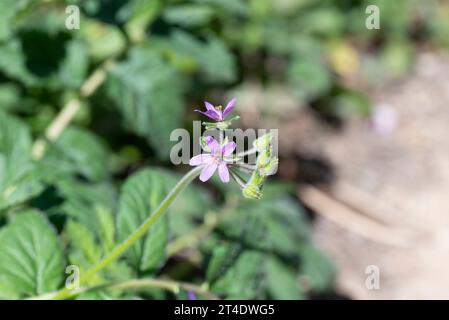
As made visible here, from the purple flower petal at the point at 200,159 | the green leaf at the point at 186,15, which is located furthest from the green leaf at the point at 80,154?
the purple flower petal at the point at 200,159

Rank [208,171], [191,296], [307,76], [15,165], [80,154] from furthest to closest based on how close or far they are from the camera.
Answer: [307,76] → [80,154] → [15,165] → [191,296] → [208,171]

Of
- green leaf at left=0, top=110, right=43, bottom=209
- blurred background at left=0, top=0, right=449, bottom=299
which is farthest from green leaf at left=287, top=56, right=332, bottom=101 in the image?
green leaf at left=0, top=110, right=43, bottom=209

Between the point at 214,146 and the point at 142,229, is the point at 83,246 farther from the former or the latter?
the point at 214,146

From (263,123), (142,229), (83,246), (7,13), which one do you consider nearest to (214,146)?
(142,229)

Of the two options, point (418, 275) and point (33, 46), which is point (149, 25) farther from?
point (418, 275)

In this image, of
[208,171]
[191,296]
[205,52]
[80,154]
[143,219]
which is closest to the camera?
[208,171]

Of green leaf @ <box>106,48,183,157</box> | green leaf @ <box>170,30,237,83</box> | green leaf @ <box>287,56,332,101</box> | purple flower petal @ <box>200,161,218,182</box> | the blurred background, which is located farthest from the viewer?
green leaf @ <box>287,56,332,101</box>

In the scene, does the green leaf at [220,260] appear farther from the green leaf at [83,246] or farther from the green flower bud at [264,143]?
the green flower bud at [264,143]

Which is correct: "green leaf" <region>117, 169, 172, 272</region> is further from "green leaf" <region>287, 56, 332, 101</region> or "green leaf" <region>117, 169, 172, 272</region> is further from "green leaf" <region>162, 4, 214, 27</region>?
"green leaf" <region>287, 56, 332, 101</region>
